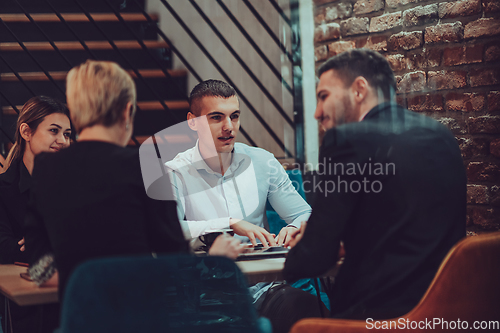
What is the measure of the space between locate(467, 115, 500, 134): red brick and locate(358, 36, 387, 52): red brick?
1.84 ft

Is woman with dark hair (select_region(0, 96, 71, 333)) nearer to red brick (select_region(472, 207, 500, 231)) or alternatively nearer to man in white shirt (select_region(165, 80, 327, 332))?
man in white shirt (select_region(165, 80, 327, 332))

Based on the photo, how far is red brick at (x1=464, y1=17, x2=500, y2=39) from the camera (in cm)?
205

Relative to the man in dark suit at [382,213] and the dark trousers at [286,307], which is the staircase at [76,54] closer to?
the dark trousers at [286,307]

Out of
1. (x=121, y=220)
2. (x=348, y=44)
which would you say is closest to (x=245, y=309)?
(x=121, y=220)

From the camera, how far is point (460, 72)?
2154 millimetres

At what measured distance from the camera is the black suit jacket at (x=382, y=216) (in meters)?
1.17

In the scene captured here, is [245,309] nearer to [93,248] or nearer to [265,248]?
[93,248]

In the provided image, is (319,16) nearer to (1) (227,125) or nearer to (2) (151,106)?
(1) (227,125)

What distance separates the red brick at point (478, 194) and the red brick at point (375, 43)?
787mm

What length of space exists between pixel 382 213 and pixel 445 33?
136 cm

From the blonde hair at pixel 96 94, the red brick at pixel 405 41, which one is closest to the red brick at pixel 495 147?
the red brick at pixel 405 41

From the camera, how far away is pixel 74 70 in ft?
3.85

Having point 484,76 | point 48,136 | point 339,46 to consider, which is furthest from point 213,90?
point 484,76

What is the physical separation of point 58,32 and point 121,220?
2.90 metres
